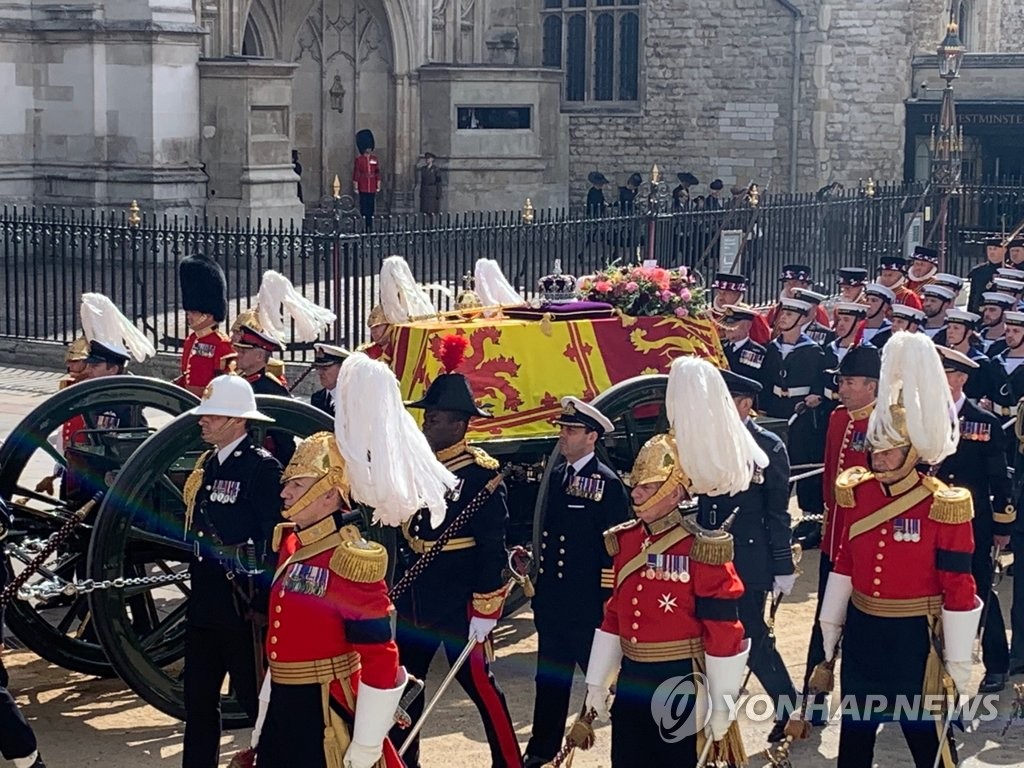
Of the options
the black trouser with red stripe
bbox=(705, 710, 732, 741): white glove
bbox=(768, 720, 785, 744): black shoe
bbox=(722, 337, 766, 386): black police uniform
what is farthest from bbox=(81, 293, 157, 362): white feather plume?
bbox=(705, 710, 732, 741): white glove

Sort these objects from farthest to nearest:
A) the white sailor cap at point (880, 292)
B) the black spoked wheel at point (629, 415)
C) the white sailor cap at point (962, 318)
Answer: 1. the white sailor cap at point (880, 292)
2. the white sailor cap at point (962, 318)
3. the black spoked wheel at point (629, 415)

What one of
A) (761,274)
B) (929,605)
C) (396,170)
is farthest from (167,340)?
(396,170)

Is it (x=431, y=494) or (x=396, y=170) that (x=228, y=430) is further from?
Result: (x=396, y=170)

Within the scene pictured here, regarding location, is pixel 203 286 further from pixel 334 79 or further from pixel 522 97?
pixel 522 97

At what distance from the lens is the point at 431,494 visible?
234 inches

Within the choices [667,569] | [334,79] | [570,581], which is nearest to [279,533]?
[667,569]

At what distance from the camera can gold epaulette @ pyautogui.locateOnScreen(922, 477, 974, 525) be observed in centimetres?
665

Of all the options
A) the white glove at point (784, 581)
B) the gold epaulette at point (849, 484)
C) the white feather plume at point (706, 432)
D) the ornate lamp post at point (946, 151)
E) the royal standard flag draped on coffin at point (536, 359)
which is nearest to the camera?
A: the white feather plume at point (706, 432)

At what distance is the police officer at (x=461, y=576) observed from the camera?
7152 mm

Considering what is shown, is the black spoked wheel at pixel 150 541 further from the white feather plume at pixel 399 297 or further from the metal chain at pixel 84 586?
the white feather plume at pixel 399 297

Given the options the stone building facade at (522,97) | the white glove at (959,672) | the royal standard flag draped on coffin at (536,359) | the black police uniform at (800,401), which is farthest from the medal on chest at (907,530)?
the stone building facade at (522,97)

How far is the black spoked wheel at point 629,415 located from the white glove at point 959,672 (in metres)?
2.26

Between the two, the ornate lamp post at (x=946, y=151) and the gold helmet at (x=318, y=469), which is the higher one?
the ornate lamp post at (x=946, y=151)

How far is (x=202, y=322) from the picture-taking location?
1012 centimetres
